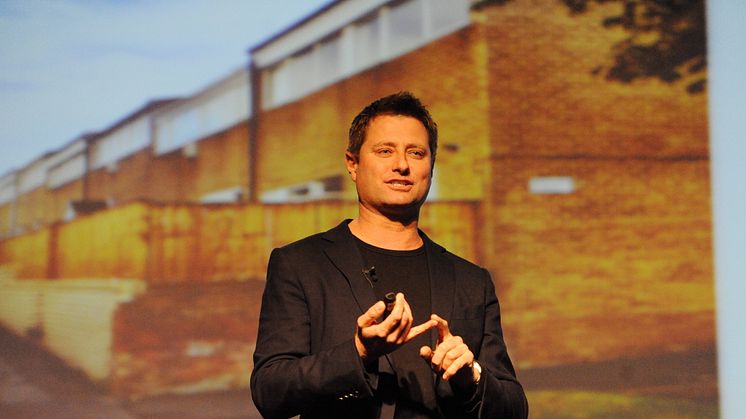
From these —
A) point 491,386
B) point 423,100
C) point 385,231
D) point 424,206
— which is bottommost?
point 491,386

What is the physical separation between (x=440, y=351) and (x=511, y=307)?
3828 millimetres

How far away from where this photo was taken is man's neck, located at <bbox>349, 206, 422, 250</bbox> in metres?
1.20

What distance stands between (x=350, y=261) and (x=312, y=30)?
3533 millimetres

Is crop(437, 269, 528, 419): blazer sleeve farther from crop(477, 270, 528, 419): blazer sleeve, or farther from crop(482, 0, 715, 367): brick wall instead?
crop(482, 0, 715, 367): brick wall

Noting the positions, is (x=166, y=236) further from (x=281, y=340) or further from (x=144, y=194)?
(x=281, y=340)

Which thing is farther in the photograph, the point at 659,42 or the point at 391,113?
the point at 659,42

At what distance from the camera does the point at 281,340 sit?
1.07m

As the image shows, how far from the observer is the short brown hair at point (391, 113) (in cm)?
119

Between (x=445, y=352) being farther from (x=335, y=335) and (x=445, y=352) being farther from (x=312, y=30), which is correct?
(x=312, y=30)

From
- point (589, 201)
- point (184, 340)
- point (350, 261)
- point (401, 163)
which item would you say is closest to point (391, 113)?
point (401, 163)

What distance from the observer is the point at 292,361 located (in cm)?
104

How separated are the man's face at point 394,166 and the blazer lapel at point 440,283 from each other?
0.09 metres

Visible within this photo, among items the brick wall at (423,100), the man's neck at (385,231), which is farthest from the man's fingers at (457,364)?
the brick wall at (423,100)

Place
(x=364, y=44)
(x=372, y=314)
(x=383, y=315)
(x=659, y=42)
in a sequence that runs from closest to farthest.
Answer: (x=372, y=314) < (x=383, y=315) < (x=364, y=44) < (x=659, y=42)
